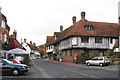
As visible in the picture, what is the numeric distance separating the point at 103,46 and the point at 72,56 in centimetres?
734

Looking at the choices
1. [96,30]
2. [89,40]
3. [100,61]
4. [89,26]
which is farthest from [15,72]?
[96,30]

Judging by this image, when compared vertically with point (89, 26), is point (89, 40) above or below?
below

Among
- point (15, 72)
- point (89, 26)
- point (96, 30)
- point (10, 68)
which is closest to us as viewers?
point (10, 68)

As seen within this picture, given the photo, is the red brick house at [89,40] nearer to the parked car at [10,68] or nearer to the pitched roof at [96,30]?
the pitched roof at [96,30]

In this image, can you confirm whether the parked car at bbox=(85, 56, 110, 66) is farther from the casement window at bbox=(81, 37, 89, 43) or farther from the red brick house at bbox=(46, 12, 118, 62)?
the casement window at bbox=(81, 37, 89, 43)

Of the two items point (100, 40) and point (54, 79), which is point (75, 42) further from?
point (54, 79)

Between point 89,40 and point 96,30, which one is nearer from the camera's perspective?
point 89,40

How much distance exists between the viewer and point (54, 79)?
12.2 metres

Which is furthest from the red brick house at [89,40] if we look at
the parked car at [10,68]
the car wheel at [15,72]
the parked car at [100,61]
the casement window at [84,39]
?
the car wheel at [15,72]

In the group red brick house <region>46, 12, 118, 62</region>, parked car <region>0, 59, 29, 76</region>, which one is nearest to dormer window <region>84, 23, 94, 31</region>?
red brick house <region>46, 12, 118, 62</region>

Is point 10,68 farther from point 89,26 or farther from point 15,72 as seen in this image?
point 89,26

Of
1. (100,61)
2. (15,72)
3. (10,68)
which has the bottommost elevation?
(100,61)

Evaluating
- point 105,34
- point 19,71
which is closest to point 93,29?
point 105,34

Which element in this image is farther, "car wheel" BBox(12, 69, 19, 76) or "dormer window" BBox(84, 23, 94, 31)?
"dormer window" BBox(84, 23, 94, 31)
